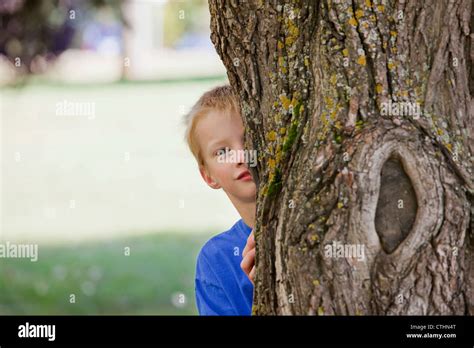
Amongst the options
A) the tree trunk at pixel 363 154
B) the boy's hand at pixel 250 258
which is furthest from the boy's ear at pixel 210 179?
the tree trunk at pixel 363 154

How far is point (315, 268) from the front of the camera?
2.47m

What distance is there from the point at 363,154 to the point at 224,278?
3.10 ft

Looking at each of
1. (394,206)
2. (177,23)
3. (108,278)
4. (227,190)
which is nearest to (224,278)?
(227,190)

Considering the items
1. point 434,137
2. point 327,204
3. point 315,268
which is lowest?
point 315,268

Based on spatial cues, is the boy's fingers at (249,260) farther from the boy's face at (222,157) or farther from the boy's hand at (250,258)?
the boy's face at (222,157)

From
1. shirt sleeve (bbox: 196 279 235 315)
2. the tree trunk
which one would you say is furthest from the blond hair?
the tree trunk

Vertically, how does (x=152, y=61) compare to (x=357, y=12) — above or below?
above

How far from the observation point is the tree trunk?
246 centimetres

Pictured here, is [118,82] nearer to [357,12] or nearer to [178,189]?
[178,189]

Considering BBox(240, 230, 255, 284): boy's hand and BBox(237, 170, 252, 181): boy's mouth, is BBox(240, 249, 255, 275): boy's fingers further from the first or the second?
BBox(237, 170, 252, 181): boy's mouth

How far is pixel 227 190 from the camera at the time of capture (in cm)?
332

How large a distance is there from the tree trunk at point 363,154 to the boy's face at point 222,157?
0.50m

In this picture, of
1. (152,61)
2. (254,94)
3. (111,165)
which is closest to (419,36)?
(254,94)
